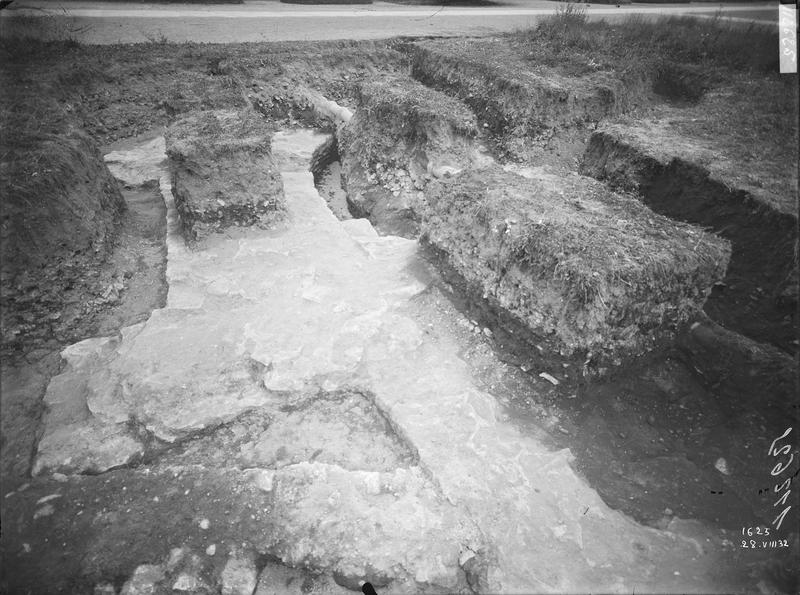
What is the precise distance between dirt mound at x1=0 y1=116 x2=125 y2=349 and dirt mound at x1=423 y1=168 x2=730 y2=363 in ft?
10.1

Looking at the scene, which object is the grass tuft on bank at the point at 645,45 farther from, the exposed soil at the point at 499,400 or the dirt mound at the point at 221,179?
the dirt mound at the point at 221,179

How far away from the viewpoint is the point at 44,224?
3.21 meters

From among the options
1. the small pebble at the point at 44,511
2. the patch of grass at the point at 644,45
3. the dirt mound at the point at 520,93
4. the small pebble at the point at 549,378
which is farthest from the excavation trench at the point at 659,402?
the patch of grass at the point at 644,45

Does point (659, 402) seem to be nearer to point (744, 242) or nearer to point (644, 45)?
point (744, 242)

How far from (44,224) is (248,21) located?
7.40 metres

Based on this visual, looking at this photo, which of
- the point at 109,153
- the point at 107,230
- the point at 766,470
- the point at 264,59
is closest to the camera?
the point at 766,470

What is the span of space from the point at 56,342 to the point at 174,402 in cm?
129

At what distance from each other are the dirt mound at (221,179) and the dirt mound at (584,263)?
6.37ft

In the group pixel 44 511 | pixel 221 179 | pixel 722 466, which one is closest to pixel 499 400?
pixel 722 466

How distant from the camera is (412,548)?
6.70 feet

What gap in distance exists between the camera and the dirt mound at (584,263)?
270 centimetres

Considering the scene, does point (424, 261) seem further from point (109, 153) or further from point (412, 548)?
point (109, 153)

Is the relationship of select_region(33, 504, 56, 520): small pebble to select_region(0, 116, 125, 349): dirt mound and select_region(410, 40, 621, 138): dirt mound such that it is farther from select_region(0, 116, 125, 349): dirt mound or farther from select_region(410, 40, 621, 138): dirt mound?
select_region(410, 40, 621, 138): dirt mound

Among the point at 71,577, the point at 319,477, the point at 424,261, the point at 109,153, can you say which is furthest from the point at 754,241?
the point at 109,153
